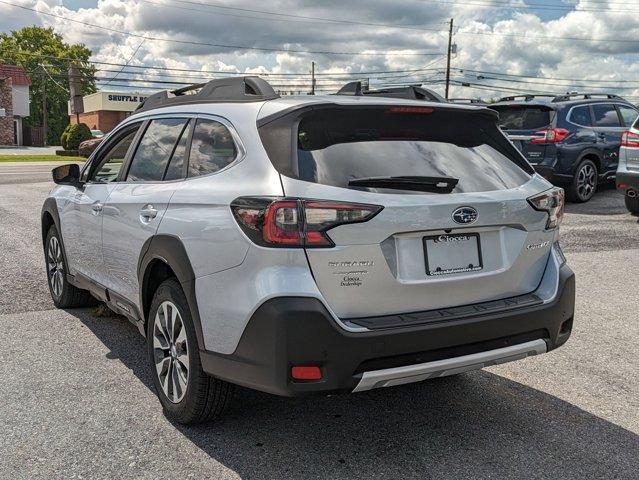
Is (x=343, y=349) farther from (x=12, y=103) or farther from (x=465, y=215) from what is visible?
(x=12, y=103)

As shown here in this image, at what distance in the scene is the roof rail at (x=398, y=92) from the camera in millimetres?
3843

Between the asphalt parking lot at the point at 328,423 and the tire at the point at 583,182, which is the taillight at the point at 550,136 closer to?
the tire at the point at 583,182

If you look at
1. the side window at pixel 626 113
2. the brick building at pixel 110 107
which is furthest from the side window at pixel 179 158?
the brick building at pixel 110 107

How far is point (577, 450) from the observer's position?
334cm

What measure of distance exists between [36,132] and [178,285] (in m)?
67.9

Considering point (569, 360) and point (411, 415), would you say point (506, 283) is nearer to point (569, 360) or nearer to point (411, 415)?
point (411, 415)

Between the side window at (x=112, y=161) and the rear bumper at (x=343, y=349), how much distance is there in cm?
199

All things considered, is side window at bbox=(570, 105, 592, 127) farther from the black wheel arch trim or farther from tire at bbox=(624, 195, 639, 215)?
the black wheel arch trim

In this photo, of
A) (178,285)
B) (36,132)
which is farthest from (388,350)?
(36,132)

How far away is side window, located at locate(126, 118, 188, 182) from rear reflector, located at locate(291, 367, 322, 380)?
1.63 m

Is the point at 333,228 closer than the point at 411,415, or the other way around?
the point at 333,228

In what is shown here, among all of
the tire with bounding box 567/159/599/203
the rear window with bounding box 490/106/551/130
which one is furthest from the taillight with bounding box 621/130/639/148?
the tire with bounding box 567/159/599/203

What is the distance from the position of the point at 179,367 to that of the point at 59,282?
114 inches

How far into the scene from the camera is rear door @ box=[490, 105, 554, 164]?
39.5 ft
